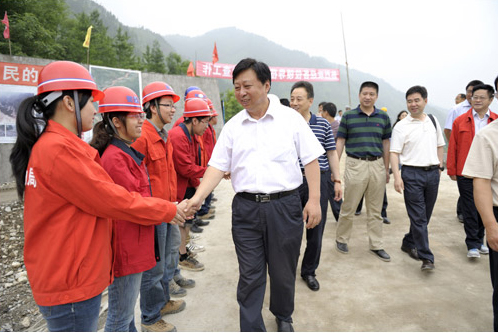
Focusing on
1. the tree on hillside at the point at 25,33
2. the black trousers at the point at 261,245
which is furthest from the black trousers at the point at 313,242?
the tree on hillside at the point at 25,33

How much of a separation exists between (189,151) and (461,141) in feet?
11.8

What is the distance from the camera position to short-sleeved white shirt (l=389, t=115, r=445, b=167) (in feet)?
11.3

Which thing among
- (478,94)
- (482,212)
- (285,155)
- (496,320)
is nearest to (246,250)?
(285,155)

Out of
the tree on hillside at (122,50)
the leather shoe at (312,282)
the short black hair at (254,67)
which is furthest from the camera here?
the tree on hillside at (122,50)

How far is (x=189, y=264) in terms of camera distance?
11.5 ft

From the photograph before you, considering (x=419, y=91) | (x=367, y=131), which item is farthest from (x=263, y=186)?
(x=419, y=91)

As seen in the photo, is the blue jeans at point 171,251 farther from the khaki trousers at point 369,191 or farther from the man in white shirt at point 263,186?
the khaki trousers at point 369,191

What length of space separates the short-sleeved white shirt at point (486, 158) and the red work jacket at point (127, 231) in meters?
2.17

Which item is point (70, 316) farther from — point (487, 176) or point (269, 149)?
point (487, 176)

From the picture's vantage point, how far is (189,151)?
331 centimetres

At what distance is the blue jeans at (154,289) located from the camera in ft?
7.29

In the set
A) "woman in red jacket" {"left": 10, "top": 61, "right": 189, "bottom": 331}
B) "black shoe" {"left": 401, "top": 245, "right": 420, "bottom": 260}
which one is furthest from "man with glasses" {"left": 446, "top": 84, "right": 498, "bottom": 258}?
"woman in red jacket" {"left": 10, "top": 61, "right": 189, "bottom": 331}

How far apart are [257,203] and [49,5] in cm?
3142

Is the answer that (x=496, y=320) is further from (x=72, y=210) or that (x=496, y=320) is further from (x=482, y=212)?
(x=72, y=210)
